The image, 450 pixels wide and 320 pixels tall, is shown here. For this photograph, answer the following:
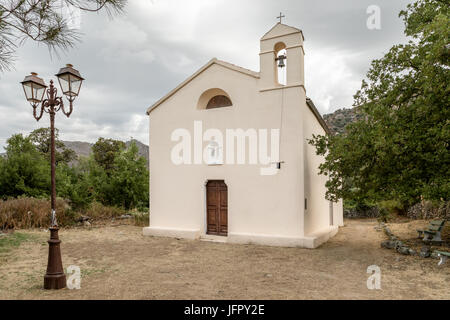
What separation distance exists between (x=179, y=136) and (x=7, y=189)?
1185 cm

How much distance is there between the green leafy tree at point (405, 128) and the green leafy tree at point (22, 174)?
1605cm

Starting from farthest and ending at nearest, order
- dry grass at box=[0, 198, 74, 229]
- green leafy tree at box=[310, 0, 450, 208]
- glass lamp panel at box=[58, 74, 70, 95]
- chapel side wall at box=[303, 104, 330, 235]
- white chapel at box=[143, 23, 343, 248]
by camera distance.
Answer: dry grass at box=[0, 198, 74, 229]
chapel side wall at box=[303, 104, 330, 235]
white chapel at box=[143, 23, 343, 248]
green leafy tree at box=[310, 0, 450, 208]
glass lamp panel at box=[58, 74, 70, 95]

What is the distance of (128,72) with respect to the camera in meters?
12.8

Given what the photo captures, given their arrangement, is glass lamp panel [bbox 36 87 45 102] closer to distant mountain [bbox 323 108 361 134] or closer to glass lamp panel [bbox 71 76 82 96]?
glass lamp panel [bbox 71 76 82 96]

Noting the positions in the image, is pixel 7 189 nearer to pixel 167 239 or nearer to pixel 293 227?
pixel 167 239

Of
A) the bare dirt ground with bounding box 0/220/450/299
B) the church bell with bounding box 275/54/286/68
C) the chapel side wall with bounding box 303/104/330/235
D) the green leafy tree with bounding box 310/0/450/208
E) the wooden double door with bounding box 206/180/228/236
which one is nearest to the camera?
the bare dirt ground with bounding box 0/220/450/299

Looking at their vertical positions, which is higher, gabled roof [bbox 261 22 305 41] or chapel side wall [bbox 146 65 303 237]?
gabled roof [bbox 261 22 305 41]

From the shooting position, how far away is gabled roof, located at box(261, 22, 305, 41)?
386 inches

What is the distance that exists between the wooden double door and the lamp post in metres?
5.90

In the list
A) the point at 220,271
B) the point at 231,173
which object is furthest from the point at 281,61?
the point at 220,271

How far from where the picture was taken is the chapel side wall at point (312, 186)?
9.83 meters

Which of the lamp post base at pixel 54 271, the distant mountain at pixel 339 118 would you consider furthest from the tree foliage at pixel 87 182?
the distant mountain at pixel 339 118

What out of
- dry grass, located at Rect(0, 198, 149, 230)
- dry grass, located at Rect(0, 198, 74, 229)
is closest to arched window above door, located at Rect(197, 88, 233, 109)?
dry grass, located at Rect(0, 198, 149, 230)
